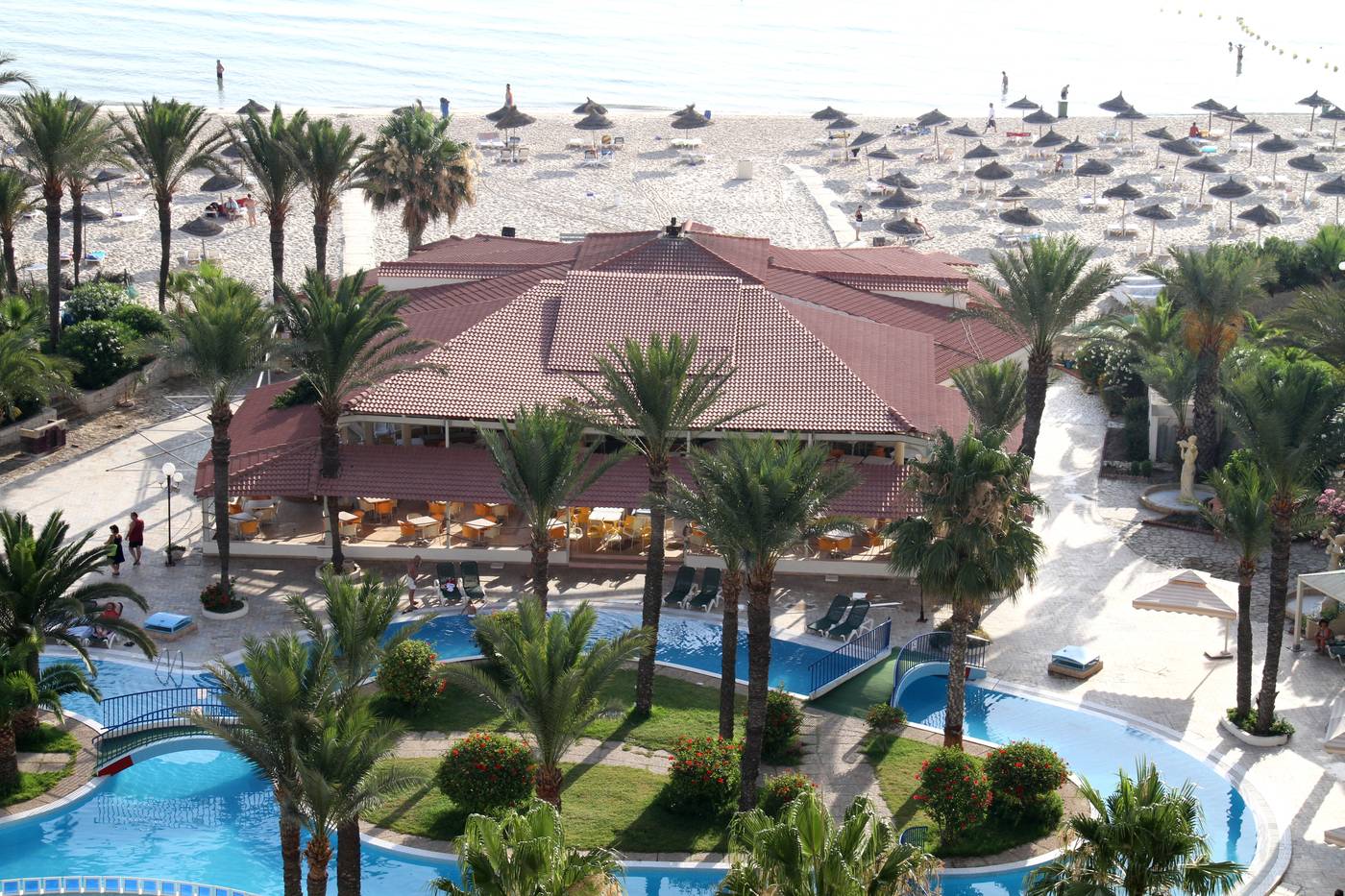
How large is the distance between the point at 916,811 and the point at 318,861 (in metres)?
10.1

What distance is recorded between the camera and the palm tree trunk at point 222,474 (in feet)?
111

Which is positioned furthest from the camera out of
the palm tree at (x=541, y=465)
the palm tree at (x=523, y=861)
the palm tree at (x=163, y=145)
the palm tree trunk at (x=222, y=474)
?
the palm tree at (x=163, y=145)

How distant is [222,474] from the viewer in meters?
34.6

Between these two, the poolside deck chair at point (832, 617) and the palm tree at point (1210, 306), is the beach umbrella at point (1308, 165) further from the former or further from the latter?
the poolside deck chair at point (832, 617)

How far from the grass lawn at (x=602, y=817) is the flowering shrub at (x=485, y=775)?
0.33 m

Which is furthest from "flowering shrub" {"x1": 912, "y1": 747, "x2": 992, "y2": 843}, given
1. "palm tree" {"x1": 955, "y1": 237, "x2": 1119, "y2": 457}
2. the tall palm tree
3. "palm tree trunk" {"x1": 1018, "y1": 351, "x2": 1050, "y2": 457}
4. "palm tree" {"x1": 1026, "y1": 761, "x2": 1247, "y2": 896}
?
the tall palm tree

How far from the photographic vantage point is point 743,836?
20297 mm

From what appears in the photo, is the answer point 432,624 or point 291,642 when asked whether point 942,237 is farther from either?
point 291,642

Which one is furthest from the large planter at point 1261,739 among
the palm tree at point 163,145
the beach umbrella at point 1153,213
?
the beach umbrella at point 1153,213

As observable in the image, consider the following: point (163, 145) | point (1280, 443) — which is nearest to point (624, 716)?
point (1280, 443)

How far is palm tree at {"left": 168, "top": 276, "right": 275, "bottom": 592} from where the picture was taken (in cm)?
3338

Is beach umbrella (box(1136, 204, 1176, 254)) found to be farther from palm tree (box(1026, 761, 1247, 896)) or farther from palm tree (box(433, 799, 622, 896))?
palm tree (box(433, 799, 622, 896))

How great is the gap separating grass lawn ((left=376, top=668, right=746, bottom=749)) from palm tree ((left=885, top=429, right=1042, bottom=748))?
198 inches

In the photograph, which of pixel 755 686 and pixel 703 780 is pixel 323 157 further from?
pixel 703 780
